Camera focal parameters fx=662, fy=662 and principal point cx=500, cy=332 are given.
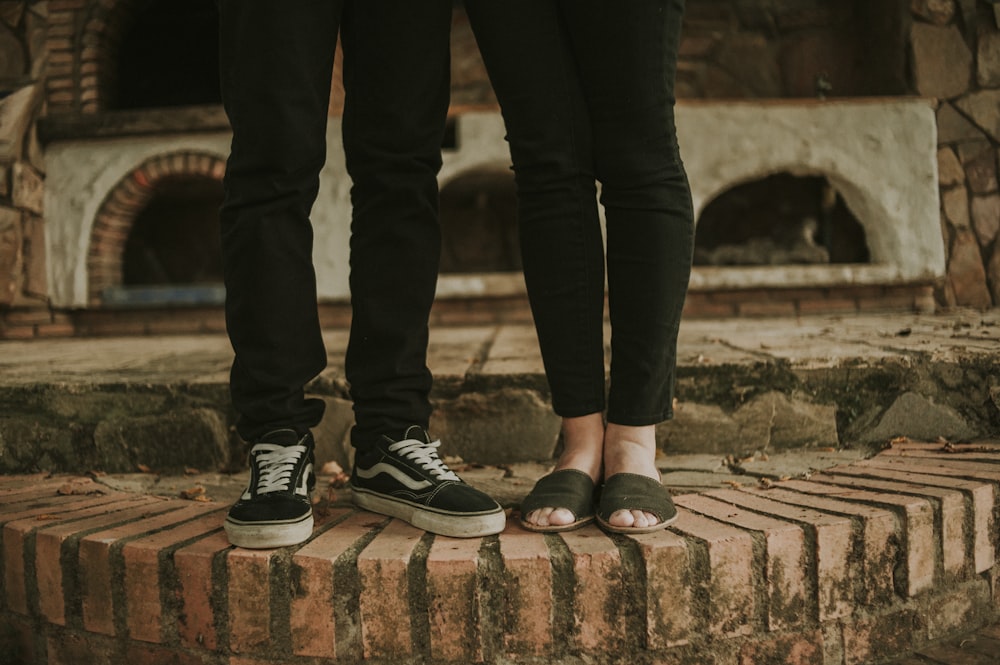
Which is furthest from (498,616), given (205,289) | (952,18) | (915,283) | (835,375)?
(952,18)

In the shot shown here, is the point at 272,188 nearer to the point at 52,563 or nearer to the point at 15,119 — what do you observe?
the point at 52,563

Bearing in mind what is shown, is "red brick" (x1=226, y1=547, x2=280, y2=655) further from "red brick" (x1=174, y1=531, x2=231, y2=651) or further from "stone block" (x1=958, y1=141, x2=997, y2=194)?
"stone block" (x1=958, y1=141, x2=997, y2=194)

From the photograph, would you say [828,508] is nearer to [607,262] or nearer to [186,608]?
[607,262]

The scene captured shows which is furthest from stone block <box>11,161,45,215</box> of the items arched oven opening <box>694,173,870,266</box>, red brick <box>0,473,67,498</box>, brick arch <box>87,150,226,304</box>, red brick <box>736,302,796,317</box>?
red brick <box>736,302,796,317</box>

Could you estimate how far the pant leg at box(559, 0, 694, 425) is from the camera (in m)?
1.00

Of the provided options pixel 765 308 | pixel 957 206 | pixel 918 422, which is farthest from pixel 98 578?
pixel 957 206

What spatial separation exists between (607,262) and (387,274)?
0.37 m

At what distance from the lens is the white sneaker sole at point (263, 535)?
0.93m

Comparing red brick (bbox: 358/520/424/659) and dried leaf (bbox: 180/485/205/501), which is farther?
dried leaf (bbox: 180/485/205/501)

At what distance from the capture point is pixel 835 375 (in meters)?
1.48

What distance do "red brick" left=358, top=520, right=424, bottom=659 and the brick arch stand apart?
3.30 metres

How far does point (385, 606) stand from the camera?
0.90 meters

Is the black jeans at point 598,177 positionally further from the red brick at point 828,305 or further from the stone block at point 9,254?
the stone block at point 9,254

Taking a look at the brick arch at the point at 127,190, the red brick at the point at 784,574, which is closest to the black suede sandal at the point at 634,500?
the red brick at the point at 784,574
